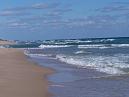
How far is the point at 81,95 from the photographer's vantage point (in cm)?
1166

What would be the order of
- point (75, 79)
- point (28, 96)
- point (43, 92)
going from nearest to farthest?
point (28, 96), point (43, 92), point (75, 79)

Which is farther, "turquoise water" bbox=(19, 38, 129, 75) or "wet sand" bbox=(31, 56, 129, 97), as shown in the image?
"turquoise water" bbox=(19, 38, 129, 75)

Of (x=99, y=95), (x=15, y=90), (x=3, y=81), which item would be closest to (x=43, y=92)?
(x=15, y=90)

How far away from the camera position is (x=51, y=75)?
60.0 ft

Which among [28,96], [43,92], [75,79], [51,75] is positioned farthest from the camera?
[51,75]

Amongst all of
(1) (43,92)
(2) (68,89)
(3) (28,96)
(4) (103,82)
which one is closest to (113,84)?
(4) (103,82)

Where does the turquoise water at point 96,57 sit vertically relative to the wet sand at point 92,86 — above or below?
below

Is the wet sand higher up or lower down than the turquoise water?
higher up

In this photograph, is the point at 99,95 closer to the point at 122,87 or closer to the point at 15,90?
the point at 122,87

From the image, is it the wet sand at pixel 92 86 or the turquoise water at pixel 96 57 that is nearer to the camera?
the wet sand at pixel 92 86

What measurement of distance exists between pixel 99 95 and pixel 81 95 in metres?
0.56

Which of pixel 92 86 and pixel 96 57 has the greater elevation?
pixel 92 86

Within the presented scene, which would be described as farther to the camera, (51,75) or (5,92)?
(51,75)

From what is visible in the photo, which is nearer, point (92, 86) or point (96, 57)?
point (92, 86)
